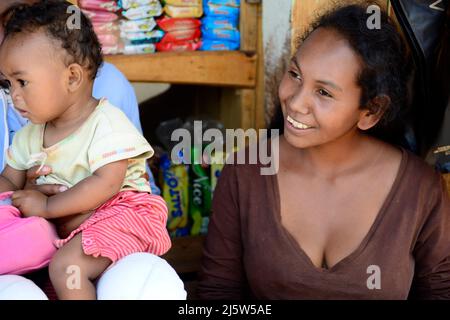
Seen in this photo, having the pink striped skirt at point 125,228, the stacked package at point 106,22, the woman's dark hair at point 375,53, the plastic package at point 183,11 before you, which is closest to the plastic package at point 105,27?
the stacked package at point 106,22

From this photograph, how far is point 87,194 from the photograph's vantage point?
5.10ft

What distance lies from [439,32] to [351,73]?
1.29 ft

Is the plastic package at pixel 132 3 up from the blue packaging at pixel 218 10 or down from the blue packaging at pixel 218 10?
up

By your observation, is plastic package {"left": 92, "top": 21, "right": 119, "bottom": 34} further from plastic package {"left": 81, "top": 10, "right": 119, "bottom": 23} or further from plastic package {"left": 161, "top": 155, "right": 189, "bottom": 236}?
plastic package {"left": 161, "top": 155, "right": 189, "bottom": 236}

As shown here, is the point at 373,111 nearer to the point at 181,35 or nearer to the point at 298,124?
the point at 298,124

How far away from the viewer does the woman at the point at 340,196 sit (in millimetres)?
1866

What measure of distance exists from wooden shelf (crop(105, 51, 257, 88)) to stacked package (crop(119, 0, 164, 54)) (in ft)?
0.27

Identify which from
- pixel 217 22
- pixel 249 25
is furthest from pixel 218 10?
pixel 249 25

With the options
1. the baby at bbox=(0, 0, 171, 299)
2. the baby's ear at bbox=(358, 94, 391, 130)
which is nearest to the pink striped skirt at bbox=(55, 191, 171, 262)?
the baby at bbox=(0, 0, 171, 299)

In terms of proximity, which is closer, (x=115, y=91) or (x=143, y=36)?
(x=115, y=91)

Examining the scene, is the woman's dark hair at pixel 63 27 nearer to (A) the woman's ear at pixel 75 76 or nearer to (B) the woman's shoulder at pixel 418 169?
(A) the woman's ear at pixel 75 76

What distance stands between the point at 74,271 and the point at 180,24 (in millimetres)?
1828
